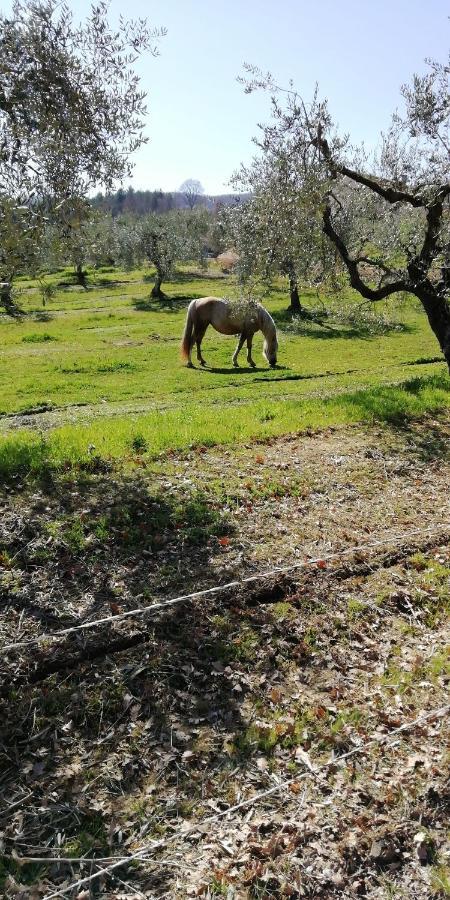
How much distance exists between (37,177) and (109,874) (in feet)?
29.0

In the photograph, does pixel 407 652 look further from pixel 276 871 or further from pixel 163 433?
pixel 163 433

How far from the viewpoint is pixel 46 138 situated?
28.2 feet

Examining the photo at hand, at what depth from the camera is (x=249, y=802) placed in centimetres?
468

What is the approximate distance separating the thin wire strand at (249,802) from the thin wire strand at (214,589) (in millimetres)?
1991

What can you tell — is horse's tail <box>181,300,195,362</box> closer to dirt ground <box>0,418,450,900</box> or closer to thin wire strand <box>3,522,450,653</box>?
dirt ground <box>0,418,450,900</box>

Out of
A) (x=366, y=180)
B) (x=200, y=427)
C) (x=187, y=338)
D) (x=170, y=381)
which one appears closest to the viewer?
(x=200, y=427)

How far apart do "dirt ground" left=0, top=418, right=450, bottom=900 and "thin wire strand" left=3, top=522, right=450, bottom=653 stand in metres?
0.05

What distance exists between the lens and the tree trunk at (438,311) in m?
15.5

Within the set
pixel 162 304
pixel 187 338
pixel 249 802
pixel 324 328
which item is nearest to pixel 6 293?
pixel 249 802

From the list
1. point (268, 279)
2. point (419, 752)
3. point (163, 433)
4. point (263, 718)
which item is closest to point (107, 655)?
point (263, 718)

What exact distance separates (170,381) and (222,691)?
767 inches

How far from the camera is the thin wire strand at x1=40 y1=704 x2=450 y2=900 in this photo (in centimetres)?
407

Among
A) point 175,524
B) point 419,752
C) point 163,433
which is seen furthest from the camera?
point 163,433

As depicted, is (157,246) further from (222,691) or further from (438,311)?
(222,691)
